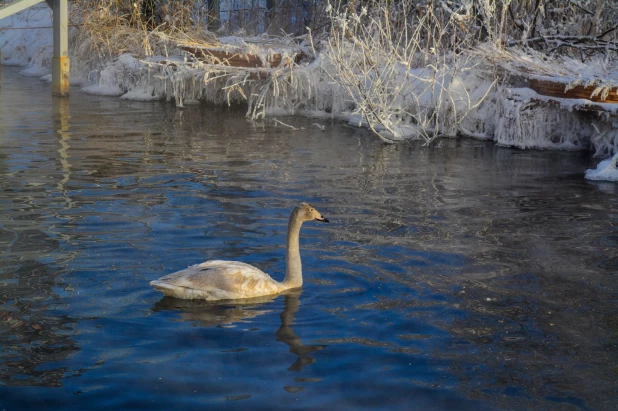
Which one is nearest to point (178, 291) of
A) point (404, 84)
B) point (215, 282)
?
point (215, 282)

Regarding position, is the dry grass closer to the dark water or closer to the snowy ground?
the snowy ground

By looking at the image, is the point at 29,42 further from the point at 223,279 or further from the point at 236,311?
the point at 236,311

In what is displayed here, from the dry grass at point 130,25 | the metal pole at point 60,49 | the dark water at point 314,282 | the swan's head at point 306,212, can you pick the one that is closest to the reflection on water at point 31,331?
the dark water at point 314,282

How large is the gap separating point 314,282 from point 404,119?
9.61 meters

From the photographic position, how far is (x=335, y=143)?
15.0 m

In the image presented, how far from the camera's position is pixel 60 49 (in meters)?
19.6

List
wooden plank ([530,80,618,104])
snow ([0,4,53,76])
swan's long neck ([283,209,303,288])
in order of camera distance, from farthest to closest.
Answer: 1. snow ([0,4,53,76])
2. wooden plank ([530,80,618,104])
3. swan's long neck ([283,209,303,288])

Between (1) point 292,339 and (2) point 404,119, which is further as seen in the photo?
(2) point 404,119

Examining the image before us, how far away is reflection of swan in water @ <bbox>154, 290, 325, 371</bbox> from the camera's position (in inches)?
235

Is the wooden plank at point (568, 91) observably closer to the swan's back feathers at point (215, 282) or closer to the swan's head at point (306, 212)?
the swan's head at point (306, 212)

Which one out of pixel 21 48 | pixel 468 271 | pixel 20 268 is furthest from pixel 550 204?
pixel 21 48

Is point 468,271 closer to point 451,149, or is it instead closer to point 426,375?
point 426,375

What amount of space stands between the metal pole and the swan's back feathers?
14.2m

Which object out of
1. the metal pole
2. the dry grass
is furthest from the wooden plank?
the metal pole
